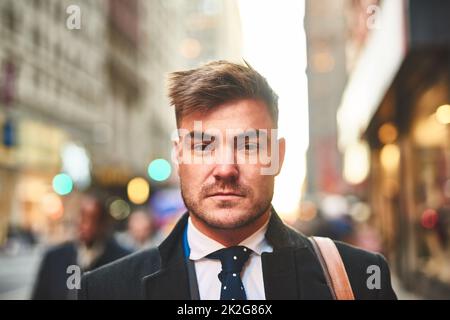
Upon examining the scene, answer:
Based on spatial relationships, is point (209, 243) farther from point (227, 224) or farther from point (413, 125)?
point (413, 125)

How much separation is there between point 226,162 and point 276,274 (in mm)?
491

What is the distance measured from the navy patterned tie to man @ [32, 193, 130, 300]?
1.08 meters

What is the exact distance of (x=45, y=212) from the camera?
2878 centimetres

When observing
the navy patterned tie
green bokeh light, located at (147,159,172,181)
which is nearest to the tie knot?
the navy patterned tie

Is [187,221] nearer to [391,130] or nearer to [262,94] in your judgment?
[262,94]

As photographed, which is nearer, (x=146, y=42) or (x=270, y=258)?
(x=270, y=258)

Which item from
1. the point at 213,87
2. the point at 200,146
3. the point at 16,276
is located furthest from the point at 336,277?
the point at 16,276

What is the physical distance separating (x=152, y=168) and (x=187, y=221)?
149 centimetres

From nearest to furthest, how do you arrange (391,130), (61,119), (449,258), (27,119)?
(449,258) → (391,130) → (27,119) → (61,119)

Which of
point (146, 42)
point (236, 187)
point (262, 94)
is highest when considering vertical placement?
point (146, 42)

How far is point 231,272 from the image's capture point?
2.32 meters

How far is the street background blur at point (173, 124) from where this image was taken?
3.96 metres

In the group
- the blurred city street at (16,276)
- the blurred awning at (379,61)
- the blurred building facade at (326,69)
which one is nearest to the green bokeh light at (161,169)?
the blurred awning at (379,61)
